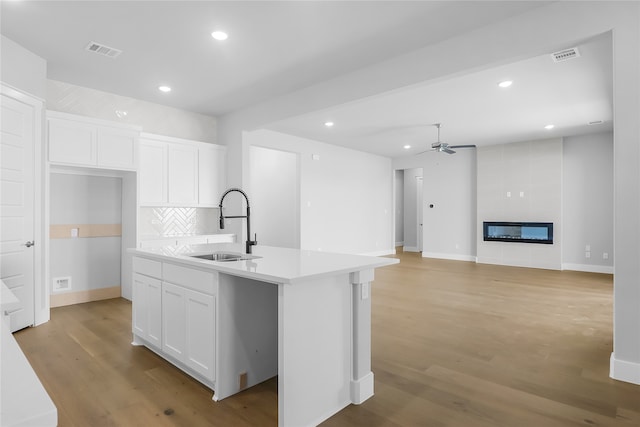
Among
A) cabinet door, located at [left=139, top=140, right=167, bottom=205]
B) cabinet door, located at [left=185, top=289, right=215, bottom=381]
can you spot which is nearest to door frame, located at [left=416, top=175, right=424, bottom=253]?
cabinet door, located at [left=139, top=140, right=167, bottom=205]

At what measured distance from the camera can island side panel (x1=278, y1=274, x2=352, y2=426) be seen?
1.80 meters

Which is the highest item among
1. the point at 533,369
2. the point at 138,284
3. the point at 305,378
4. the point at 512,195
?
the point at 512,195

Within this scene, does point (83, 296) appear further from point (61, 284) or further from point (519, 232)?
point (519, 232)

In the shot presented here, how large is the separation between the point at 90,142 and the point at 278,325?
145 inches

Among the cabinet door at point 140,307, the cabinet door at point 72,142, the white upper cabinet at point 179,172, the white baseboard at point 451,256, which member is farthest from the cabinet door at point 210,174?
the white baseboard at point 451,256

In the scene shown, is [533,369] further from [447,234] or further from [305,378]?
[447,234]

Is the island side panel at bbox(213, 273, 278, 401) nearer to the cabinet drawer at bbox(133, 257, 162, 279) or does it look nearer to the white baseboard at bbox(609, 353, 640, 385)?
the cabinet drawer at bbox(133, 257, 162, 279)

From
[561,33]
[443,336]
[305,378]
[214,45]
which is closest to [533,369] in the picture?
[443,336]

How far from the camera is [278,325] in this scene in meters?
2.05

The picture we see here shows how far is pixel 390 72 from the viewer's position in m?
3.79

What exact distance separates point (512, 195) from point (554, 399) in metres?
6.57

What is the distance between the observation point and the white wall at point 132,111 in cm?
446

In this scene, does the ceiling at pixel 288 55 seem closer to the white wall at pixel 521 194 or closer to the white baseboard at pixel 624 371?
the white wall at pixel 521 194

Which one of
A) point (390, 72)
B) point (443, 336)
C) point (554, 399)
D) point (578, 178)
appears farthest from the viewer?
point (578, 178)
